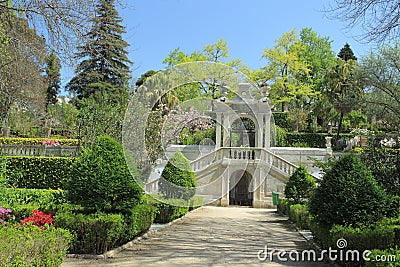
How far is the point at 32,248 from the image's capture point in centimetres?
477

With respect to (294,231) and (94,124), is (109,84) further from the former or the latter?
(294,231)

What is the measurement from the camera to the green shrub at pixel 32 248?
14.4 feet

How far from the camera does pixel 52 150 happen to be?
20156 mm

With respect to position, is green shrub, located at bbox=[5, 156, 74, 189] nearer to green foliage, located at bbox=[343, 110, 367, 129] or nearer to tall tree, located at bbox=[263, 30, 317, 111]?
tall tree, located at bbox=[263, 30, 317, 111]

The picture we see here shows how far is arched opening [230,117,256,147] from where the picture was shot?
22.0 metres

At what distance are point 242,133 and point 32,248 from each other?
717 inches

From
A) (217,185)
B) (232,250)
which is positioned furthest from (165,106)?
(232,250)

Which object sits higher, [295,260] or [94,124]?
[94,124]

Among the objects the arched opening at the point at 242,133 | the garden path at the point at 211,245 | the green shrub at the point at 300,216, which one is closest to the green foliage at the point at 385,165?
the green shrub at the point at 300,216

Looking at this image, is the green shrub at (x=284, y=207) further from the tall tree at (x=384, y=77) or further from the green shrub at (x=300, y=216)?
the tall tree at (x=384, y=77)

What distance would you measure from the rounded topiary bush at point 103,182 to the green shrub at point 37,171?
30.5 feet

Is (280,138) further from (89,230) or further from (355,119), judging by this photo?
(89,230)

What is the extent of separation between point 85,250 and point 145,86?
4.09 m

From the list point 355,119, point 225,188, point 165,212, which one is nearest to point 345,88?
point 355,119
